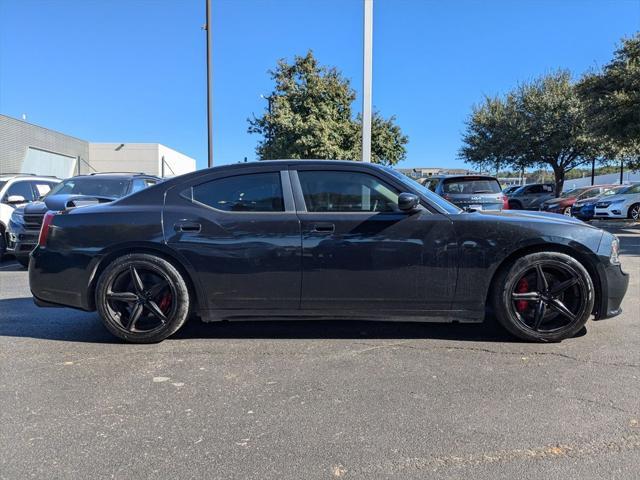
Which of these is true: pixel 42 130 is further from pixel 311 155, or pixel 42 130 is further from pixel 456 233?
pixel 456 233

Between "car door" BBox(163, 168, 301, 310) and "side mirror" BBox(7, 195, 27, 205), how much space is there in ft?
21.0

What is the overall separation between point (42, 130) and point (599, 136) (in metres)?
27.4

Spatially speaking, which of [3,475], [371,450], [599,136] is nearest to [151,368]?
[3,475]

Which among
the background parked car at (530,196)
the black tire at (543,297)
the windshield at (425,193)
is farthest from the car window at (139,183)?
the background parked car at (530,196)

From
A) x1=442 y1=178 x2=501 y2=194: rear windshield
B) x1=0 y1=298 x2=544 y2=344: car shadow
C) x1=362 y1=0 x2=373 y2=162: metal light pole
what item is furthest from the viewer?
x1=442 y1=178 x2=501 y2=194: rear windshield

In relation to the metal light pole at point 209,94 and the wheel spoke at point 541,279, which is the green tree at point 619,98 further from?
the wheel spoke at point 541,279

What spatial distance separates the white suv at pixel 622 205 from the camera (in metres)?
17.2

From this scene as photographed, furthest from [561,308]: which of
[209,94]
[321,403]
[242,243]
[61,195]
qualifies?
[209,94]

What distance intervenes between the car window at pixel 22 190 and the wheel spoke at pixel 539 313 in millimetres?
9655

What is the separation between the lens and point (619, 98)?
14.7 metres

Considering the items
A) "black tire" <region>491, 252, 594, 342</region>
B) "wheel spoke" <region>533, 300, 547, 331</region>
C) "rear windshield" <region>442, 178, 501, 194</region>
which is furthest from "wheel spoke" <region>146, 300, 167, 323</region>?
"rear windshield" <region>442, 178, 501, 194</region>

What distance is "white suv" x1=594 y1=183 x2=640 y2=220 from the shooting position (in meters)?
17.2

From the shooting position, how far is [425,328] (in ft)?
15.9

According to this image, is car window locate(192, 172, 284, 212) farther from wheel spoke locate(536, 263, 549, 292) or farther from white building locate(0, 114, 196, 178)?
white building locate(0, 114, 196, 178)
